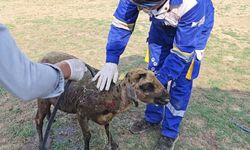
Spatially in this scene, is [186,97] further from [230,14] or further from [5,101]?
[230,14]

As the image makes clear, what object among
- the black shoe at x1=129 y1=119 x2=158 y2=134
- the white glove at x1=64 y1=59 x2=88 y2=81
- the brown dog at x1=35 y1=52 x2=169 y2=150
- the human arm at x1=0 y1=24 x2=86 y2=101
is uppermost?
the human arm at x1=0 y1=24 x2=86 y2=101

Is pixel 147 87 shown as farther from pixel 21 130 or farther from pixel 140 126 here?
pixel 21 130

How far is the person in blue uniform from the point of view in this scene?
10.5 feet

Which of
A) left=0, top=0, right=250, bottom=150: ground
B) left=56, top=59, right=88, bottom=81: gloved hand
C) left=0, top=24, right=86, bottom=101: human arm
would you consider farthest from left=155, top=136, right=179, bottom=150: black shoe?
left=0, top=24, right=86, bottom=101: human arm

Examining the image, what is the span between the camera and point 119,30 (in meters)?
3.70

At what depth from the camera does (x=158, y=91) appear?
3.17 meters

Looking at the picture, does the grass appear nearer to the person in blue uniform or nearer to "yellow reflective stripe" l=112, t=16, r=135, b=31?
the person in blue uniform

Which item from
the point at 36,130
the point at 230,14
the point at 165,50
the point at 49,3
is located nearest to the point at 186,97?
the point at 165,50

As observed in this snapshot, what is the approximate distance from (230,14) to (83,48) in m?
5.39

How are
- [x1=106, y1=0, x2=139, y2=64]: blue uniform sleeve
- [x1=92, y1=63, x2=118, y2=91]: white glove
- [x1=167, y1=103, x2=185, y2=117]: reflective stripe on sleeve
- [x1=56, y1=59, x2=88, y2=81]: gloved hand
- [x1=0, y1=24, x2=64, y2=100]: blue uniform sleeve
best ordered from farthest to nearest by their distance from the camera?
[x1=167, y1=103, x2=185, y2=117]: reflective stripe on sleeve → [x1=106, y1=0, x2=139, y2=64]: blue uniform sleeve → [x1=92, y1=63, x2=118, y2=91]: white glove → [x1=56, y1=59, x2=88, y2=81]: gloved hand → [x1=0, y1=24, x2=64, y2=100]: blue uniform sleeve

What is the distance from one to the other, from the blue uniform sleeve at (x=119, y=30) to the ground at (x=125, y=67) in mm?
1148

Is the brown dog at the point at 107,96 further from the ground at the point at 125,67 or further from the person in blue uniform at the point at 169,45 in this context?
the ground at the point at 125,67

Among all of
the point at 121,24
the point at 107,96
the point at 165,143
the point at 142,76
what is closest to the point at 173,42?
the point at 121,24

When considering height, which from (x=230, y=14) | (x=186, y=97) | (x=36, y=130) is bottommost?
(x=230, y=14)
